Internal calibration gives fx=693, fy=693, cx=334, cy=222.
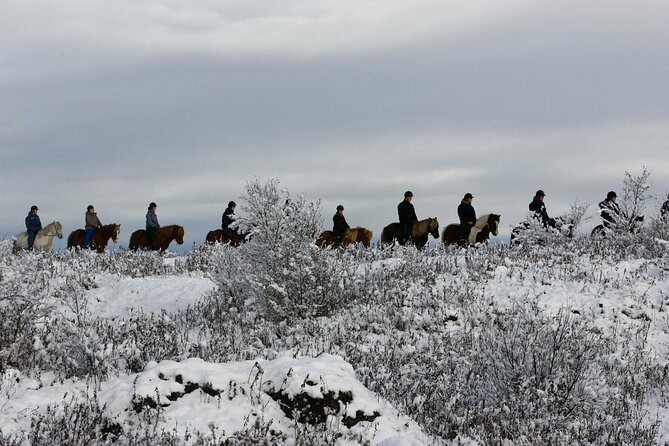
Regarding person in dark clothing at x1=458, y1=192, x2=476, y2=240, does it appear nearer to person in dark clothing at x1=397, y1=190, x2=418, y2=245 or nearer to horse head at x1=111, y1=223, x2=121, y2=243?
person in dark clothing at x1=397, y1=190, x2=418, y2=245

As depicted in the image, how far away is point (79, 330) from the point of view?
9117 millimetres

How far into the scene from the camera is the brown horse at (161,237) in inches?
1028

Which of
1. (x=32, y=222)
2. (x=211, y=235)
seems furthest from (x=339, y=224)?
(x=32, y=222)

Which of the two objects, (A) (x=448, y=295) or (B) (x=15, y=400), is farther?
(A) (x=448, y=295)

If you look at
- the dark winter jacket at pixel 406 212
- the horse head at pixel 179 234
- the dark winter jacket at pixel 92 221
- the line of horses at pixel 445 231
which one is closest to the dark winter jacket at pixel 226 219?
the horse head at pixel 179 234

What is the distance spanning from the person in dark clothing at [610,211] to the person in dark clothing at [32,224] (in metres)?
19.8

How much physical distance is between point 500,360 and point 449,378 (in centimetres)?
88

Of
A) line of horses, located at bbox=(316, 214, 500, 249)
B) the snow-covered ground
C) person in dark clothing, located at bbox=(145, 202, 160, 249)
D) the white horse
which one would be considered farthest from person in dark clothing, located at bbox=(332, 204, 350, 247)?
the white horse

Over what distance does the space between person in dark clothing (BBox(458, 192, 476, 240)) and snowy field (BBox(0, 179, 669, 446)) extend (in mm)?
5264

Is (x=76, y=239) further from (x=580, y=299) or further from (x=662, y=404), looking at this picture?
(x=662, y=404)

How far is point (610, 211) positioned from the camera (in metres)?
20.1

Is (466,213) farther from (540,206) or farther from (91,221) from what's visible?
(91,221)

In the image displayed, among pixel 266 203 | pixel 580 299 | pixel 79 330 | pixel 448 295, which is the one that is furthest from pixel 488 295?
Result: pixel 79 330

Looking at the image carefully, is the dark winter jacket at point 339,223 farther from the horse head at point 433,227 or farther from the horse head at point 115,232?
the horse head at point 115,232
